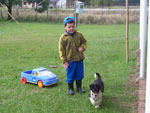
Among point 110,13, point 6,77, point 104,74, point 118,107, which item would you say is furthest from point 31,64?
point 110,13

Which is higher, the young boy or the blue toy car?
the young boy

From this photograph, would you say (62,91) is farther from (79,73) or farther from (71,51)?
(71,51)

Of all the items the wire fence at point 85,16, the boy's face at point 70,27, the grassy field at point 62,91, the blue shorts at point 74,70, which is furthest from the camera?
the wire fence at point 85,16

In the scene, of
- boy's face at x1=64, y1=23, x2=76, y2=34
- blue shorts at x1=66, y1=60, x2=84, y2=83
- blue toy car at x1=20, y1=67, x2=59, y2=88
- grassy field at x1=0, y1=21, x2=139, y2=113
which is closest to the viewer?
grassy field at x1=0, y1=21, x2=139, y2=113

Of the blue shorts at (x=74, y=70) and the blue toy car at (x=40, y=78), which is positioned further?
the blue toy car at (x=40, y=78)

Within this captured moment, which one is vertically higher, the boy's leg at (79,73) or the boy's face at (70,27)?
the boy's face at (70,27)

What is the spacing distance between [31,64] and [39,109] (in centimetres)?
351

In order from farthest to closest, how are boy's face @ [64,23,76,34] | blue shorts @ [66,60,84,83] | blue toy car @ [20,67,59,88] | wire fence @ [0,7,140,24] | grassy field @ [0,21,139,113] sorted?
wire fence @ [0,7,140,24] < blue toy car @ [20,67,59,88] < blue shorts @ [66,60,84,83] < boy's face @ [64,23,76,34] < grassy field @ [0,21,139,113]

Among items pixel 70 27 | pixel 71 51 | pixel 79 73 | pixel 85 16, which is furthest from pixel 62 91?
pixel 85 16

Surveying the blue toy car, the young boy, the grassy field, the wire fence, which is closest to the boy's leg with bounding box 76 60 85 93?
the young boy

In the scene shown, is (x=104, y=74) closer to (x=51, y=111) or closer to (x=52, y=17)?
(x=51, y=111)

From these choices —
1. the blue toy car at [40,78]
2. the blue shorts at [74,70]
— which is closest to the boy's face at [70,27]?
the blue shorts at [74,70]

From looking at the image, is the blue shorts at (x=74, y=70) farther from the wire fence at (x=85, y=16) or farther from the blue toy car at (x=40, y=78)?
the wire fence at (x=85, y=16)

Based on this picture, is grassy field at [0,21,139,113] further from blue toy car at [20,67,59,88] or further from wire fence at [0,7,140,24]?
wire fence at [0,7,140,24]
